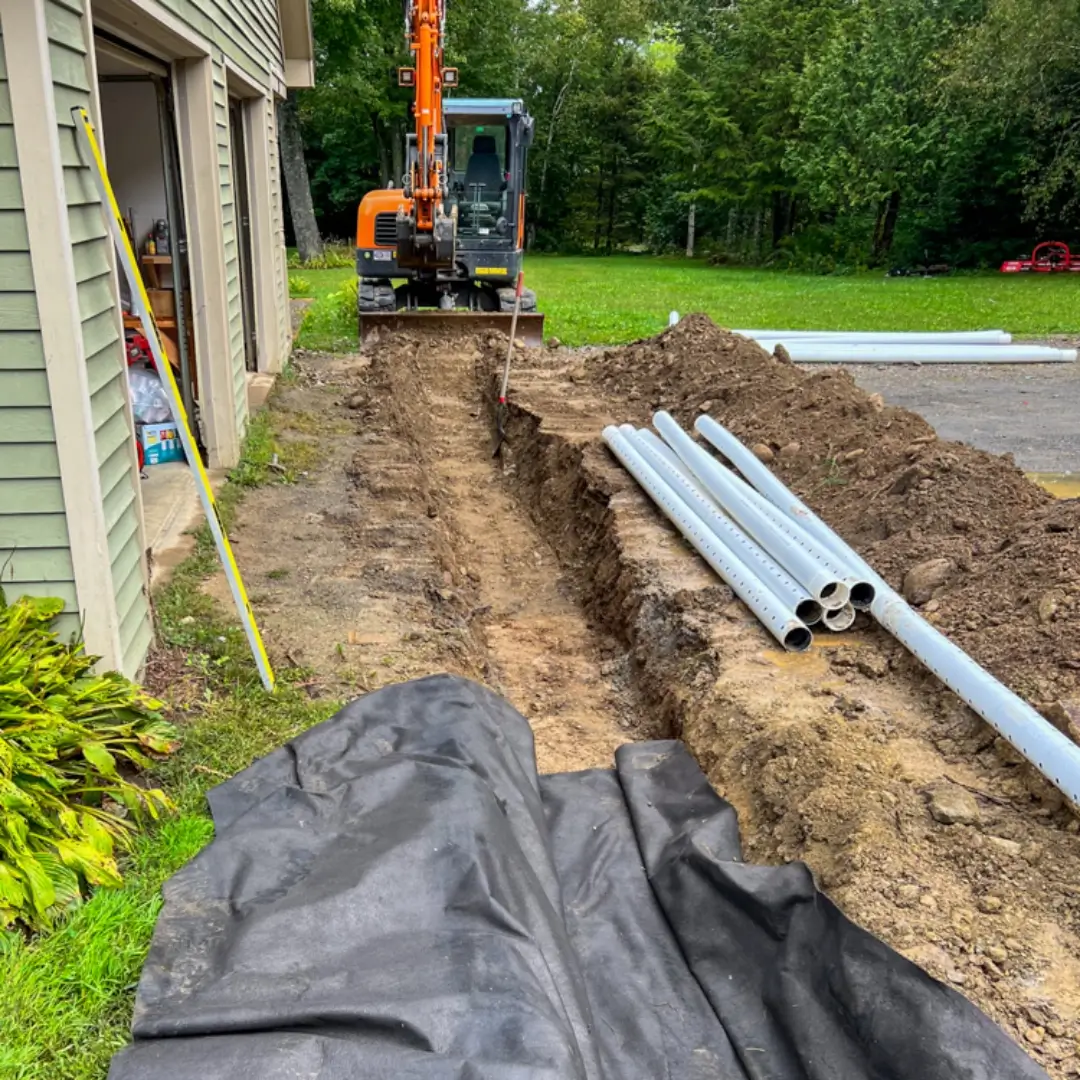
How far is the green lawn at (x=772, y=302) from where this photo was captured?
1551cm

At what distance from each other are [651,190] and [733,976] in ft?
132

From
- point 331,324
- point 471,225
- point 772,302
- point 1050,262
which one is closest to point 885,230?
point 1050,262

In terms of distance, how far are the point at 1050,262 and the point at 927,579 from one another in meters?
24.4

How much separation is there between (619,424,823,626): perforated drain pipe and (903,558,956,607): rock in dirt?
0.57m

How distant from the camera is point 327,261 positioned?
91.8ft

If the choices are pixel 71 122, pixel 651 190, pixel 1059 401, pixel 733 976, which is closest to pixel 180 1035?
pixel 733 976

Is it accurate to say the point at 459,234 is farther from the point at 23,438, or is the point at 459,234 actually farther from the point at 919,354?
the point at 23,438

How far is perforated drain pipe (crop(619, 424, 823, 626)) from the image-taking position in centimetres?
485

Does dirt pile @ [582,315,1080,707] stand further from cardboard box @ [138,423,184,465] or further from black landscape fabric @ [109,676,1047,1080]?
cardboard box @ [138,423,184,465]

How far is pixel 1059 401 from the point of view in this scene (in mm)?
10773

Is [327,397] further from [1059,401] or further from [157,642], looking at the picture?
[1059,401]

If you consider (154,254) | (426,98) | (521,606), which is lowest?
(521,606)

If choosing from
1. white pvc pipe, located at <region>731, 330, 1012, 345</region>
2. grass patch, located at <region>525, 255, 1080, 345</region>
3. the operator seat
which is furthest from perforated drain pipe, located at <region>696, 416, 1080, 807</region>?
the operator seat

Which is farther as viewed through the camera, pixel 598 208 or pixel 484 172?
pixel 598 208
